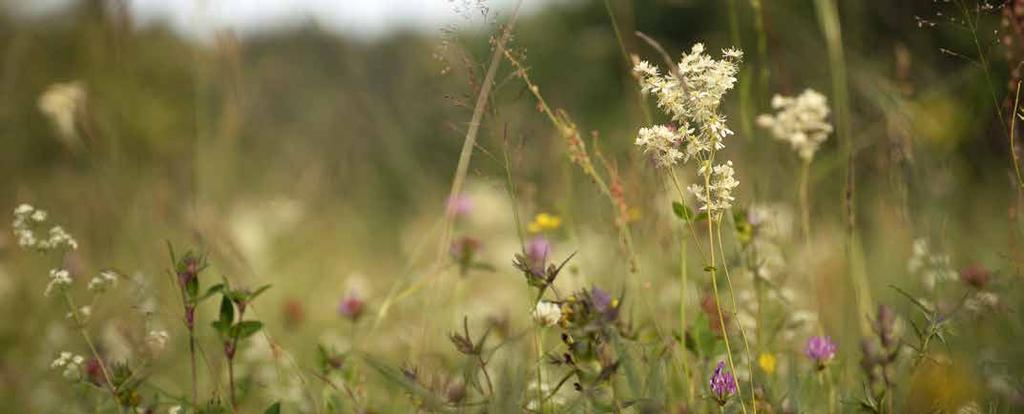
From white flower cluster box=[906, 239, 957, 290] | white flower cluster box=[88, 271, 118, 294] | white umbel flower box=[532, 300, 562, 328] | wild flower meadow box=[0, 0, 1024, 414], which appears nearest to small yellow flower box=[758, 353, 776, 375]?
wild flower meadow box=[0, 0, 1024, 414]

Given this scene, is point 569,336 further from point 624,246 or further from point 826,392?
point 826,392

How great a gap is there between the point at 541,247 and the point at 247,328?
2.46 feet

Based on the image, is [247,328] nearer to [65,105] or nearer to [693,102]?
[693,102]

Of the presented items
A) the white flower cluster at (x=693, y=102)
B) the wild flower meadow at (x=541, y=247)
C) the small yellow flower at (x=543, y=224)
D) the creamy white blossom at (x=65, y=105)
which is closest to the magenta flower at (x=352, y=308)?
the wild flower meadow at (x=541, y=247)

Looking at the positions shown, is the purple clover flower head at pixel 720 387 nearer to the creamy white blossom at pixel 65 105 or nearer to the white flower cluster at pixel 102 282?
the white flower cluster at pixel 102 282

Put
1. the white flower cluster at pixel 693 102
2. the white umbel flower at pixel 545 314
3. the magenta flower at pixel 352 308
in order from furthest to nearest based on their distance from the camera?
the magenta flower at pixel 352 308
the white umbel flower at pixel 545 314
the white flower cluster at pixel 693 102

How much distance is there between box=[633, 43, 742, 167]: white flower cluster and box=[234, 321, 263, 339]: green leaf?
1.93ft

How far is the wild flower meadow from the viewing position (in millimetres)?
1367

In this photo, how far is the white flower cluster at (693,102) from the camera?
3.91 ft

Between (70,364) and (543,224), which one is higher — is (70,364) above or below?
below

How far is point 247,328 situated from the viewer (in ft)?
4.65

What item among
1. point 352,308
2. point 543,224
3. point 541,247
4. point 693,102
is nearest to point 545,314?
point 693,102

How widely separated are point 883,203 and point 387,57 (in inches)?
104

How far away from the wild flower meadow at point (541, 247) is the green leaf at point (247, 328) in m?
0.02
